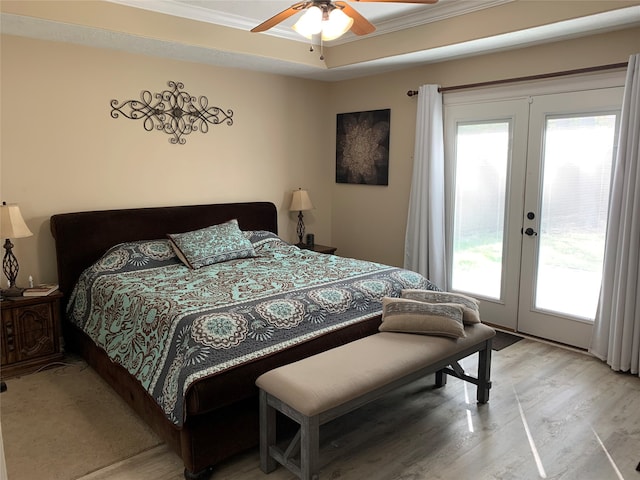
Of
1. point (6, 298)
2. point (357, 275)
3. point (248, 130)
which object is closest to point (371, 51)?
point (248, 130)

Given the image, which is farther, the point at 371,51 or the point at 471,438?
the point at 371,51

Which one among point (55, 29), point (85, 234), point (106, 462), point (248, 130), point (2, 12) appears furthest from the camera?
point (248, 130)

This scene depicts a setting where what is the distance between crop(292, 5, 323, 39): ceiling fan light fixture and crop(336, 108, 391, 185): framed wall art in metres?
2.47

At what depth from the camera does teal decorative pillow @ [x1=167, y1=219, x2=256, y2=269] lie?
3945 mm

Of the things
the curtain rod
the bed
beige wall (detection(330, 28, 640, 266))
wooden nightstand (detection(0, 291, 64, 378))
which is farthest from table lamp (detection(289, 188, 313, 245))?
wooden nightstand (detection(0, 291, 64, 378))

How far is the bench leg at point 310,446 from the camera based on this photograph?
2135mm

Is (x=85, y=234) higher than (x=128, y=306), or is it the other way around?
(x=85, y=234)

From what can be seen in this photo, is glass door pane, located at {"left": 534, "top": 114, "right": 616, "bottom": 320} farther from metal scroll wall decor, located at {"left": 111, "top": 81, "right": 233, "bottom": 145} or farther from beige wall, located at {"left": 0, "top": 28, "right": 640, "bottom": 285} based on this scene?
metal scroll wall decor, located at {"left": 111, "top": 81, "right": 233, "bottom": 145}

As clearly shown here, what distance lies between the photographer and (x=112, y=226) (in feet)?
13.4

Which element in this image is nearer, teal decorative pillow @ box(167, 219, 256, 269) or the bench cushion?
the bench cushion

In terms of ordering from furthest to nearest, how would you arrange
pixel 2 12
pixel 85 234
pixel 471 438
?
pixel 85 234 → pixel 2 12 → pixel 471 438

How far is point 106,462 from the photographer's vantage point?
2.52 m

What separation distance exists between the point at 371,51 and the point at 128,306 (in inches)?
117

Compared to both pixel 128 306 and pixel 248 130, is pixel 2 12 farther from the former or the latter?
pixel 248 130
